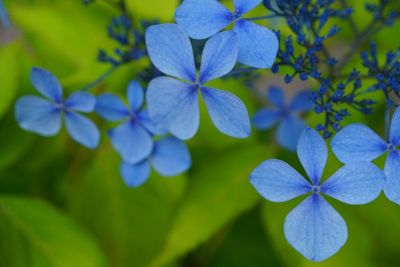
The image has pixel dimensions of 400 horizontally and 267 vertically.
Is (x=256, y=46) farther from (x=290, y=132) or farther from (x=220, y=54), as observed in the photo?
(x=290, y=132)

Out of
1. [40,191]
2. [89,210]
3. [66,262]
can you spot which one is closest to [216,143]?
[89,210]

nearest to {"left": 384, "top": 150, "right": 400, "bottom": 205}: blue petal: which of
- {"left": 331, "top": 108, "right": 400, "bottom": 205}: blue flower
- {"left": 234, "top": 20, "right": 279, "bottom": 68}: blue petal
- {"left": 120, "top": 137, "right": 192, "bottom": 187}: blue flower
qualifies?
{"left": 331, "top": 108, "right": 400, "bottom": 205}: blue flower

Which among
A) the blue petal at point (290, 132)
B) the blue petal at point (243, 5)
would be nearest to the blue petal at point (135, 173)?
the blue petal at point (290, 132)

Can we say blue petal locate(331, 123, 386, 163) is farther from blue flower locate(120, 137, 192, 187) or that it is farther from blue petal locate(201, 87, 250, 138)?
blue flower locate(120, 137, 192, 187)

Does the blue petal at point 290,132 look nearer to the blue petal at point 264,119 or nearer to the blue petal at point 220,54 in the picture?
the blue petal at point 264,119

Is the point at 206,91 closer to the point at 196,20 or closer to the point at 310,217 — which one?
the point at 196,20
